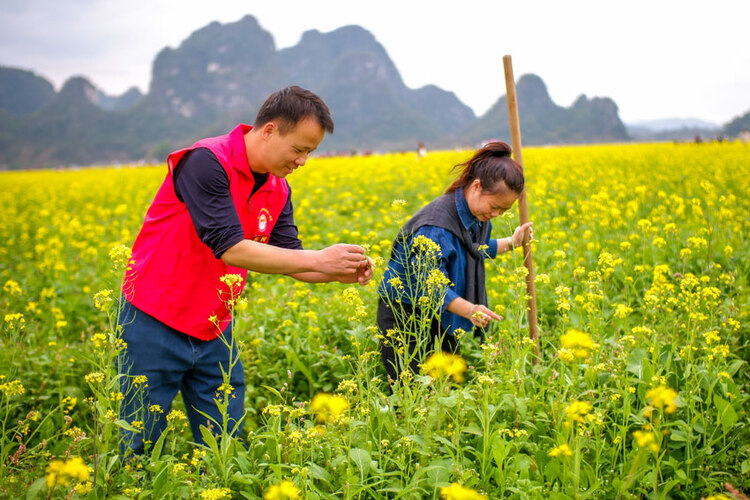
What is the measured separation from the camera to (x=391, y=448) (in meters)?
1.87

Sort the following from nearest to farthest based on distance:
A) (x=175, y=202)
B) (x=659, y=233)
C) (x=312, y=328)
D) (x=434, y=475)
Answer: (x=434, y=475)
(x=175, y=202)
(x=312, y=328)
(x=659, y=233)

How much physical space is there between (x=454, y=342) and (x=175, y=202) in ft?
5.26

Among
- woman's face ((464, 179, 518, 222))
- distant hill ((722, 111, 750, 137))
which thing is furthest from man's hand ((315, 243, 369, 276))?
distant hill ((722, 111, 750, 137))

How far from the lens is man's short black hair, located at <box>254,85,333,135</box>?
1908 millimetres

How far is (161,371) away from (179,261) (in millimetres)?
469

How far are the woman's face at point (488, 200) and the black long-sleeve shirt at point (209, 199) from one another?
49.3 inches

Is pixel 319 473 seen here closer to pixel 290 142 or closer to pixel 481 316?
pixel 481 316

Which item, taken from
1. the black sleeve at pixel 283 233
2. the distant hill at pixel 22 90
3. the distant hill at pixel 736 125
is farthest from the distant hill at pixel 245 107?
the black sleeve at pixel 283 233

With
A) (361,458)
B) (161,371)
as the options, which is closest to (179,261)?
(161,371)

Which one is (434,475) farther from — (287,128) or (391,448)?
(287,128)

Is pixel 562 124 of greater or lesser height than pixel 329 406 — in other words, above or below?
above

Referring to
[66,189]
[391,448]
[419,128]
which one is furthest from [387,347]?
[419,128]

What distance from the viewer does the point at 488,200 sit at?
2.60 metres

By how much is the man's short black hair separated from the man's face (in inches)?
0.7
